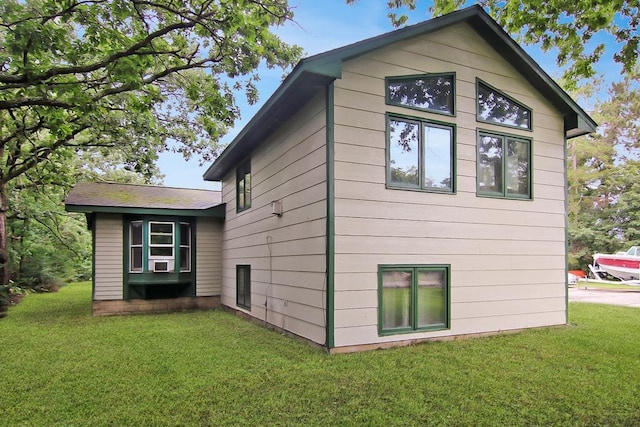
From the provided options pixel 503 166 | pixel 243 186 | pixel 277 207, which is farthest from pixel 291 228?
pixel 503 166

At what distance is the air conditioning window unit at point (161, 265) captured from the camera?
402 inches

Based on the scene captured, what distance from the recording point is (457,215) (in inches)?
257

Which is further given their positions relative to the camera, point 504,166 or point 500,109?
point 500,109

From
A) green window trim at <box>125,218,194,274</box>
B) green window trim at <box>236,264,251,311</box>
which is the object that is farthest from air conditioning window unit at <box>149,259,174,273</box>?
green window trim at <box>236,264,251,311</box>

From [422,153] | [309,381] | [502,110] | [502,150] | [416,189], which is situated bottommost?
[309,381]

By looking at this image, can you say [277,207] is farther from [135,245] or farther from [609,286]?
[609,286]

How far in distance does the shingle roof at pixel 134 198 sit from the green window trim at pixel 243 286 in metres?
2.29

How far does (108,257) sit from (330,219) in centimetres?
723

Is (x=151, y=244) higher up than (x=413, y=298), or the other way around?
(x=151, y=244)

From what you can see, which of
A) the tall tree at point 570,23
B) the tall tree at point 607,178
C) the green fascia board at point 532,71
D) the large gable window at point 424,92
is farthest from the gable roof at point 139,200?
the tall tree at point 607,178

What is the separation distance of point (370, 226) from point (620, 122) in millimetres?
28982

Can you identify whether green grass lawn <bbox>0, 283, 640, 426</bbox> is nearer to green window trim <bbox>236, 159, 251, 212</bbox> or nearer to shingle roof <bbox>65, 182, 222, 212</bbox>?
green window trim <bbox>236, 159, 251, 212</bbox>

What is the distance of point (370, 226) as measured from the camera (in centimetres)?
583

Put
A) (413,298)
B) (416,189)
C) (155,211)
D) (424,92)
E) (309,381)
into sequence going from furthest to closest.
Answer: (155,211)
(424,92)
(416,189)
(413,298)
(309,381)
